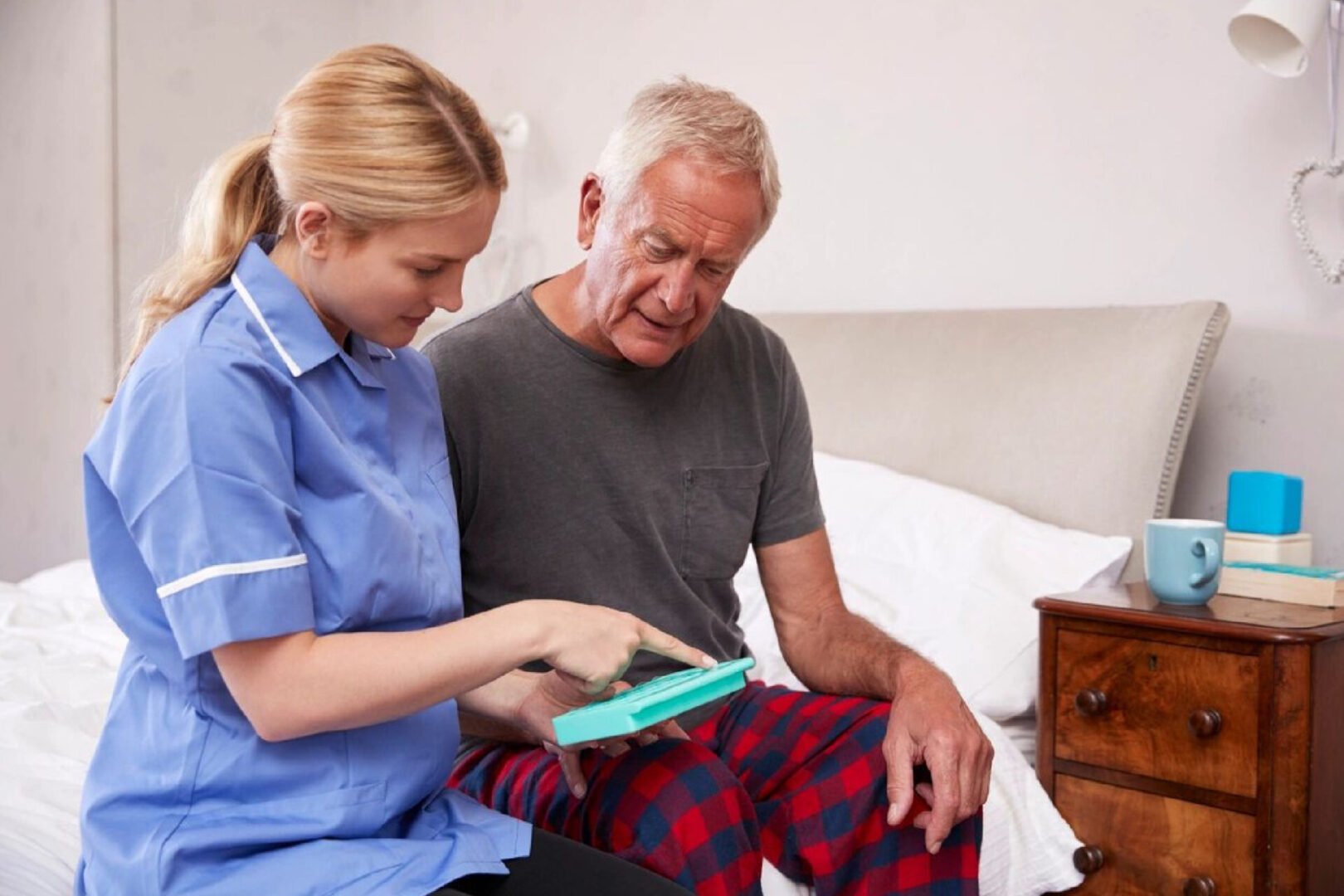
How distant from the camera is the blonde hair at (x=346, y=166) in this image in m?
0.94

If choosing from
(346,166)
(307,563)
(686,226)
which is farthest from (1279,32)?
(307,563)

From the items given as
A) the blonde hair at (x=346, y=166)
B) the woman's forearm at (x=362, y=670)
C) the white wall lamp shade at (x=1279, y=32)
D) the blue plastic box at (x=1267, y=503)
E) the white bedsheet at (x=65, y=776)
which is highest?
the white wall lamp shade at (x=1279, y=32)

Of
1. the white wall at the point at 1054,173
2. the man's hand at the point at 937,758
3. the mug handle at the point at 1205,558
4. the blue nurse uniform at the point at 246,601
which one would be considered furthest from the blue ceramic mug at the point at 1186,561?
the blue nurse uniform at the point at 246,601

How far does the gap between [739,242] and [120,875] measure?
2.48 feet

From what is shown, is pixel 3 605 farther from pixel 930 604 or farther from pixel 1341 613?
pixel 1341 613

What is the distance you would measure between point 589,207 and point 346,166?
0.40 metres

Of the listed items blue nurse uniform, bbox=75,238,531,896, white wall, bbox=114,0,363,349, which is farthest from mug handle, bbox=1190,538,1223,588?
white wall, bbox=114,0,363,349

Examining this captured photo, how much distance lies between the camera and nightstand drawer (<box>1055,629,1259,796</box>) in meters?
1.43

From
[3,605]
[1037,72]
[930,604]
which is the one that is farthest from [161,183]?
[930,604]

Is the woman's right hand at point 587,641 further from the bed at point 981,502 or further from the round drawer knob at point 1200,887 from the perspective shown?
the round drawer knob at point 1200,887

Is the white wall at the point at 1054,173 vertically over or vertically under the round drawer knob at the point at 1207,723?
over

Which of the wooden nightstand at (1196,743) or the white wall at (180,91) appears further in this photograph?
the white wall at (180,91)

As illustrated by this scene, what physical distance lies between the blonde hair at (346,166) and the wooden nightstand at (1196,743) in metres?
0.96

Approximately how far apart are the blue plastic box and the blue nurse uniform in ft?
3.86
